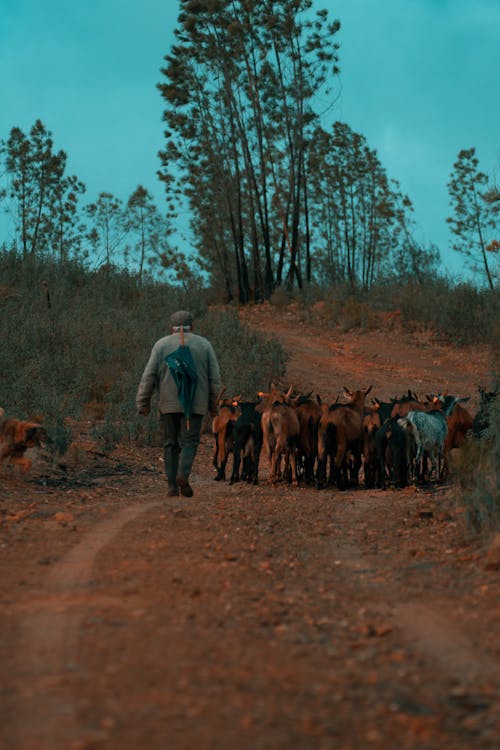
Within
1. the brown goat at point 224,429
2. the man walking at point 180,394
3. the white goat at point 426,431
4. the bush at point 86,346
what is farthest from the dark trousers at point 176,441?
the white goat at point 426,431

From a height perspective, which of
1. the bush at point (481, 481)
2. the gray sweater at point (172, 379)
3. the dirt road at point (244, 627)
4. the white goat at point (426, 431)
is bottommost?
the dirt road at point (244, 627)

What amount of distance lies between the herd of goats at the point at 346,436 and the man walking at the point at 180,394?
147 centimetres

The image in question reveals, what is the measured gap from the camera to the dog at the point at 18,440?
40.1 feet

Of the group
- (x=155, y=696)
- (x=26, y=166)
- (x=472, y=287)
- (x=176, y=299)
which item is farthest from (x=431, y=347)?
(x=155, y=696)

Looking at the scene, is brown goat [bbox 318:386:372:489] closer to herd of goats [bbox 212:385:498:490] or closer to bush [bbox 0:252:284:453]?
herd of goats [bbox 212:385:498:490]

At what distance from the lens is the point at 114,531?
8492 mm

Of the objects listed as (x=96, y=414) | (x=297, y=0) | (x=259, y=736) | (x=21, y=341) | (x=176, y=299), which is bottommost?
(x=259, y=736)

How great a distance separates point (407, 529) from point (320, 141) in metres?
34.3

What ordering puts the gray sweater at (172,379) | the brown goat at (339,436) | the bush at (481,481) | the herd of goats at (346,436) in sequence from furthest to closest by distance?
the brown goat at (339,436), the herd of goats at (346,436), the gray sweater at (172,379), the bush at (481,481)

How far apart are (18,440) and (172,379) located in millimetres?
2201

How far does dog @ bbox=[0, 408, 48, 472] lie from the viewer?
481 inches

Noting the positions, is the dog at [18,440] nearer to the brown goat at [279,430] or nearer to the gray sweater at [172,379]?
the gray sweater at [172,379]

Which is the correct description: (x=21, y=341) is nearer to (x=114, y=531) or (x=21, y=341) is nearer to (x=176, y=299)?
(x=176, y=299)

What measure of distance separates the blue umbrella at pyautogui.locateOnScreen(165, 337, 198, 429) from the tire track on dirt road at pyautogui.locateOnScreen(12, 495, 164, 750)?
418 centimetres
